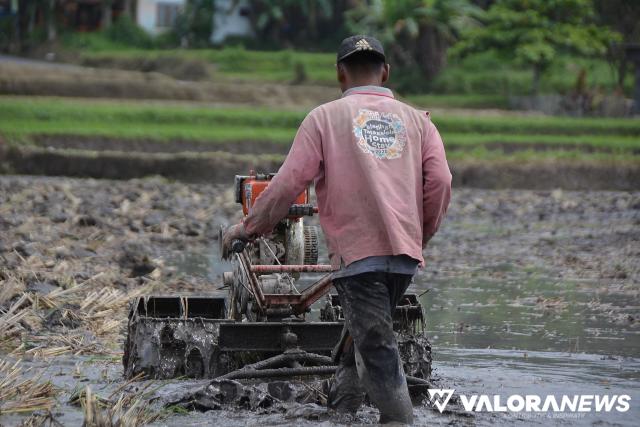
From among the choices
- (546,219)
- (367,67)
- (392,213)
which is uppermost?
(367,67)

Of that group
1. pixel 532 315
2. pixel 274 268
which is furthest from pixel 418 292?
pixel 274 268

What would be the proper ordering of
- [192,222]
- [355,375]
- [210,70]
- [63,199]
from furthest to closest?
[210,70]
[63,199]
[192,222]
[355,375]

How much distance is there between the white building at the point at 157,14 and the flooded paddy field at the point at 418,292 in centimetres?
3750

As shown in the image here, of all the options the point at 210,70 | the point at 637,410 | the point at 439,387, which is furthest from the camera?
the point at 210,70

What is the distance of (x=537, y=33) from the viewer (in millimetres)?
39156

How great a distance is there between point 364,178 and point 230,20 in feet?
167

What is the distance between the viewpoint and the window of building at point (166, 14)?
190 ft

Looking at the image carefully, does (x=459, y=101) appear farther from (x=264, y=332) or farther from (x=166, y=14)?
(x=264, y=332)

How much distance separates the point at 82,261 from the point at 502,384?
606 cm

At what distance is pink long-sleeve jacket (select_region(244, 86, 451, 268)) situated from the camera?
17.8ft

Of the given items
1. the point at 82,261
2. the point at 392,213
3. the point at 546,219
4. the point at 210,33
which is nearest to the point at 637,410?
the point at 392,213

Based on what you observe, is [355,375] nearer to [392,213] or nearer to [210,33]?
[392,213]

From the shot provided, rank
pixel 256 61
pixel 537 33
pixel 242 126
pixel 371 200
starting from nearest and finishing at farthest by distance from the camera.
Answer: pixel 371 200
pixel 242 126
pixel 537 33
pixel 256 61

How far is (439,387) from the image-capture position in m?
7.04
